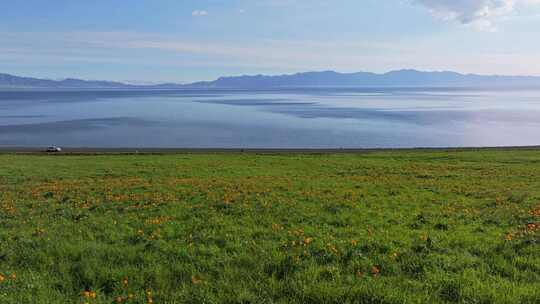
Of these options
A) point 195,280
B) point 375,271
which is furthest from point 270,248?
point 375,271

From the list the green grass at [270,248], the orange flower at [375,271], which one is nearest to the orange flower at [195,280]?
the green grass at [270,248]

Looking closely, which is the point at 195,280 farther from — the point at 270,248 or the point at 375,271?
the point at 375,271

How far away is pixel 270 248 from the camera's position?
7.50 metres

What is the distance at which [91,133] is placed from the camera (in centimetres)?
7938

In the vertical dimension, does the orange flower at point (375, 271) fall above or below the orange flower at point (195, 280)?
above

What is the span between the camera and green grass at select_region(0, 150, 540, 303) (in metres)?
5.61

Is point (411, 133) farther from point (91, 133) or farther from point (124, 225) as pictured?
point (124, 225)

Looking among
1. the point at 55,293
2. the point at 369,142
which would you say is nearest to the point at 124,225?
the point at 55,293

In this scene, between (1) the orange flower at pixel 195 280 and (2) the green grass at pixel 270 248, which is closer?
(2) the green grass at pixel 270 248

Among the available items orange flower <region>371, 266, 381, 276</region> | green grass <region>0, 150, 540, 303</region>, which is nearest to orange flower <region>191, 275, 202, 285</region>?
green grass <region>0, 150, 540, 303</region>

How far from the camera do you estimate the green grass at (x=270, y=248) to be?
5.61 metres

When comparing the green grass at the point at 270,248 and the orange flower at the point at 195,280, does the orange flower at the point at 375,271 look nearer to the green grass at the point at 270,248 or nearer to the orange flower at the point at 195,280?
the green grass at the point at 270,248

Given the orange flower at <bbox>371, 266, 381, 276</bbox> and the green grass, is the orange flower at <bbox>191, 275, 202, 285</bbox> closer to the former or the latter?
the green grass

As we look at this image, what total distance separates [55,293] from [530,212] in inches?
472
